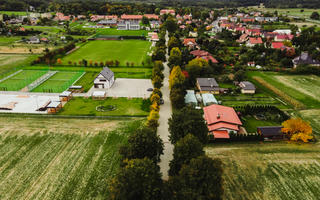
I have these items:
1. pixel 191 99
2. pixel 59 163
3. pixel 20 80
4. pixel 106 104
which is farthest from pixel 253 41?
pixel 59 163

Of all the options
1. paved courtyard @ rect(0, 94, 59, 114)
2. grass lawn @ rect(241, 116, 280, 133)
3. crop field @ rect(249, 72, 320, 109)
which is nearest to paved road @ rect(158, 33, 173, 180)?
grass lawn @ rect(241, 116, 280, 133)

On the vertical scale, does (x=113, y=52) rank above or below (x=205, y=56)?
below

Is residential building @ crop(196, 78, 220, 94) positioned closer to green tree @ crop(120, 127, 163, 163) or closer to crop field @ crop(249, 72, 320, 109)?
crop field @ crop(249, 72, 320, 109)

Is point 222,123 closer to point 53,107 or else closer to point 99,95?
point 99,95

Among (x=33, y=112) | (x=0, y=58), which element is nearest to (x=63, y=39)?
(x=0, y=58)

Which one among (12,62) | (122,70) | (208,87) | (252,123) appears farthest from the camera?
(12,62)

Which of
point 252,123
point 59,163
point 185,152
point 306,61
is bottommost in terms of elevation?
point 59,163
